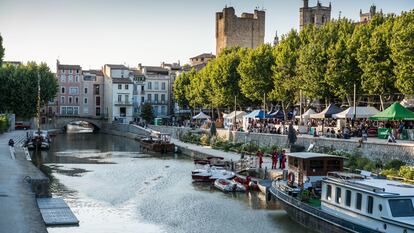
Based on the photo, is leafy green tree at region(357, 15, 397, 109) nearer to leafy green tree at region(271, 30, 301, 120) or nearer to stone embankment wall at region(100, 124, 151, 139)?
leafy green tree at region(271, 30, 301, 120)

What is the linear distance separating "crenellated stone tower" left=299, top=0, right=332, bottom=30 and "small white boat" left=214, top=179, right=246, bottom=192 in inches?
3550

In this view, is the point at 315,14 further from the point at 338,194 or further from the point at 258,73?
the point at 338,194

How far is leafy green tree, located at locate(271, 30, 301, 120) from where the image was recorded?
6291 cm

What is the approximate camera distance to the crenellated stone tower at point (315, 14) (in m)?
123

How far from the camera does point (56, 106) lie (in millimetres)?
121312

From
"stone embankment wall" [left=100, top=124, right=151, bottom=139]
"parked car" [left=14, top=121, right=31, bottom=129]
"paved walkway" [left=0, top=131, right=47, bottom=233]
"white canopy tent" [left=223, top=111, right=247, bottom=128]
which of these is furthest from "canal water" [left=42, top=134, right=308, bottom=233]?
"parked car" [left=14, top=121, right=31, bottom=129]

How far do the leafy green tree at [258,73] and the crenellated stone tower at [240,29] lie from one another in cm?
5231

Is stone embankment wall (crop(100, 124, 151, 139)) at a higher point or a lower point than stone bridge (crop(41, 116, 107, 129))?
lower

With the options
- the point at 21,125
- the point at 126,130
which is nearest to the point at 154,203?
the point at 126,130

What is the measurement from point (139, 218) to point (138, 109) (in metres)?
89.1

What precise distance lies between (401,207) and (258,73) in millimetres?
48956

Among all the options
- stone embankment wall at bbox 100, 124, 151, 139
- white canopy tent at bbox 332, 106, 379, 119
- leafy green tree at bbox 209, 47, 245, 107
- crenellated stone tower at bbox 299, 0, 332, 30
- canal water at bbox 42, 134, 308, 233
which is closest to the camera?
canal water at bbox 42, 134, 308, 233

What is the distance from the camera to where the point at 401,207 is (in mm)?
20781

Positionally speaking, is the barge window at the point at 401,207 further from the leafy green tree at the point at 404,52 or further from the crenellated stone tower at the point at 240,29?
the crenellated stone tower at the point at 240,29
